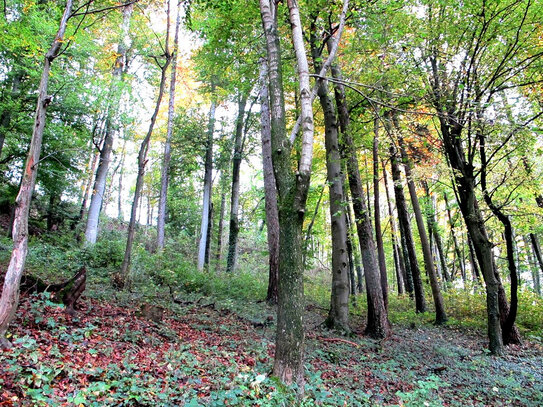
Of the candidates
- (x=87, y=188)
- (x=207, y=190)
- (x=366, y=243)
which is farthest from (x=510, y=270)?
(x=87, y=188)

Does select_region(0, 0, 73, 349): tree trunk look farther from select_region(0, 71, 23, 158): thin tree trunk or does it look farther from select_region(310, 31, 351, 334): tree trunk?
select_region(0, 71, 23, 158): thin tree trunk

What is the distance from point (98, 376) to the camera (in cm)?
365

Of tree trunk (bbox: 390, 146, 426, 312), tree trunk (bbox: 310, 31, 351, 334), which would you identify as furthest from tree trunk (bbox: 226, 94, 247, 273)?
tree trunk (bbox: 390, 146, 426, 312)

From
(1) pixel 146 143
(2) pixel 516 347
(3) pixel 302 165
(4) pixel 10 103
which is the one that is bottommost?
(2) pixel 516 347

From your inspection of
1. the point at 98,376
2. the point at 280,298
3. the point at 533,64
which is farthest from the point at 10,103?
the point at 533,64

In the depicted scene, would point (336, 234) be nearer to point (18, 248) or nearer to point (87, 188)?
point (18, 248)

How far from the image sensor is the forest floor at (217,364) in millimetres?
3381

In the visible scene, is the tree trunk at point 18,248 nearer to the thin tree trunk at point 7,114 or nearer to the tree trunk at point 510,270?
the thin tree trunk at point 7,114

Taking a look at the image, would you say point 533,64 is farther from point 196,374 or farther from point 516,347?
point 196,374

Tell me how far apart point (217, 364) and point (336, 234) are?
17.4ft

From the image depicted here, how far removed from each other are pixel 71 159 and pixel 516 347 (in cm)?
1627

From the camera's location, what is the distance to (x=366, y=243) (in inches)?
354

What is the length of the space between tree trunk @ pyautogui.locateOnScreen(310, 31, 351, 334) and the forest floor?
57 cm

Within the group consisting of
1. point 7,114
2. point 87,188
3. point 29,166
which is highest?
point 7,114
